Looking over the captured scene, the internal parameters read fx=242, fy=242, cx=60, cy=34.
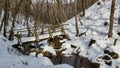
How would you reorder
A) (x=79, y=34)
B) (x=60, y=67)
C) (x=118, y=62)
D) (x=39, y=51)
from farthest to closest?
1. (x=79, y=34)
2. (x=39, y=51)
3. (x=118, y=62)
4. (x=60, y=67)

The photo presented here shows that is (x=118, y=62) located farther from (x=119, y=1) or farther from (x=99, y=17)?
(x=119, y=1)

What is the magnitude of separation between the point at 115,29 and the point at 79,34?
12.0 ft

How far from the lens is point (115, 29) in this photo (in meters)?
24.2

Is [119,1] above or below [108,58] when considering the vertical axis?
above

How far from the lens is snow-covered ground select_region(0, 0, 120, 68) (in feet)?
48.7

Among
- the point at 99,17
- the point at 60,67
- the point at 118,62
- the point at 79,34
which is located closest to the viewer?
the point at 60,67

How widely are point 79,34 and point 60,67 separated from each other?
12289 mm

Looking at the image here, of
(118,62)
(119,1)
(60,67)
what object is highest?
(119,1)

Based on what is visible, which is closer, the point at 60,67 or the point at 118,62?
the point at 60,67

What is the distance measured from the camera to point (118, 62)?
19.1 m

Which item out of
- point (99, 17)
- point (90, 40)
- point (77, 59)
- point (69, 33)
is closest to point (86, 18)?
point (99, 17)

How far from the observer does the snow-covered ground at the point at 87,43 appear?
48.7 ft

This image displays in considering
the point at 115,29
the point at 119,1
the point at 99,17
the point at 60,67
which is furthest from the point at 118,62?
the point at 119,1

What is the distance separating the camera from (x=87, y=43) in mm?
22750
